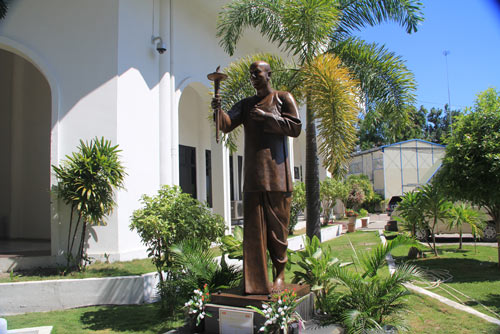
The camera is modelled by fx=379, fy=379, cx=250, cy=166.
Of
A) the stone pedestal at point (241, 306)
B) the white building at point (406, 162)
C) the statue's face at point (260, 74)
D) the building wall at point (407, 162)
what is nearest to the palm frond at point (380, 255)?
the stone pedestal at point (241, 306)

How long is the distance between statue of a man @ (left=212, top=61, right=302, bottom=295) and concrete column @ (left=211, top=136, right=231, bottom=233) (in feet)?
23.9

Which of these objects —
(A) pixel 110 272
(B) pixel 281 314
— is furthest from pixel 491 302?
(A) pixel 110 272

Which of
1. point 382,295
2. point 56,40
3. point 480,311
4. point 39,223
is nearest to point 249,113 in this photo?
point 382,295

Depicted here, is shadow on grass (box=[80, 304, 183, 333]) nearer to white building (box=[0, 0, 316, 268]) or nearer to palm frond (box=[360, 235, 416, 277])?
white building (box=[0, 0, 316, 268])

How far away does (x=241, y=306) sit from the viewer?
389 cm

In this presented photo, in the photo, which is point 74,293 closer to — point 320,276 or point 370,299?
point 320,276

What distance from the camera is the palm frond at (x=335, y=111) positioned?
22.5ft

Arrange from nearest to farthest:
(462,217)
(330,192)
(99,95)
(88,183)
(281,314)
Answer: (281,314) → (88,183) → (99,95) → (462,217) → (330,192)

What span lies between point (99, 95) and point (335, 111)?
5012 mm

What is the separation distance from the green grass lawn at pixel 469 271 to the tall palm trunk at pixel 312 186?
2245 mm

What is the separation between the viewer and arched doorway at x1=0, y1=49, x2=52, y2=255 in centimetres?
1120

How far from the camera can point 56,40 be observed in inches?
333

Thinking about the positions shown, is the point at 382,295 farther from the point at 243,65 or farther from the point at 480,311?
the point at 243,65

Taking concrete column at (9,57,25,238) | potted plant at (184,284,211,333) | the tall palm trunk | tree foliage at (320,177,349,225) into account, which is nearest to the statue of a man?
potted plant at (184,284,211,333)
